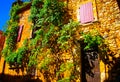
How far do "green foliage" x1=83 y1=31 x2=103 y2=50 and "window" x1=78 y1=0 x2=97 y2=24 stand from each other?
1326 millimetres

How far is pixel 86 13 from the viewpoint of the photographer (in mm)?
A: 11266

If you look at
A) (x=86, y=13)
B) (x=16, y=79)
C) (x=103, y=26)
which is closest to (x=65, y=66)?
(x=103, y=26)

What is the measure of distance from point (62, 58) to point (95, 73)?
207cm

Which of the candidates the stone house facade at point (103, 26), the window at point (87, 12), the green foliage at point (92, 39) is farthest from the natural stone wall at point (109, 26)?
the green foliage at point (92, 39)

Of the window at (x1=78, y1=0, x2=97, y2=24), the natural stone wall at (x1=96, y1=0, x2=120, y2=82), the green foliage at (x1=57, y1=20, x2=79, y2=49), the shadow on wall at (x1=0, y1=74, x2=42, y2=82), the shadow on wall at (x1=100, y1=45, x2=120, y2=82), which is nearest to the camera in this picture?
the shadow on wall at (x1=100, y1=45, x2=120, y2=82)

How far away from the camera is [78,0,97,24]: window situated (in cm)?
1086

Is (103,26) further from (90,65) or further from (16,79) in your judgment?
(16,79)

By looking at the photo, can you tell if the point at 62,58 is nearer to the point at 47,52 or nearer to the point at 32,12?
the point at 47,52

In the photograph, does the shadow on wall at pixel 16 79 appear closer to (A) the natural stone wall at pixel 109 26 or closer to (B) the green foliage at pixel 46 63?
(B) the green foliage at pixel 46 63

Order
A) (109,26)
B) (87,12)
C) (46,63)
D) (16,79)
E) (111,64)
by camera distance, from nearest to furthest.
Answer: (111,64) → (109,26) → (46,63) → (87,12) → (16,79)

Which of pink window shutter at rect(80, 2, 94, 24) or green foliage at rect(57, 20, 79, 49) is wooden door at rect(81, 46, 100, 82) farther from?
pink window shutter at rect(80, 2, 94, 24)

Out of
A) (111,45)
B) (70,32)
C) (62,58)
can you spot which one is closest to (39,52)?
(62,58)

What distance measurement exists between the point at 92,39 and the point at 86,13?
94.6 inches

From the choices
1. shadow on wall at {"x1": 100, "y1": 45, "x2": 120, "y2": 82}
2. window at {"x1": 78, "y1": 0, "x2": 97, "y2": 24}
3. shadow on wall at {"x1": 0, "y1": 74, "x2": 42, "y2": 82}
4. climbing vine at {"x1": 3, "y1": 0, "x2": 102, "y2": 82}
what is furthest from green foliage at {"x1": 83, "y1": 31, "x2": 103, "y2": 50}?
shadow on wall at {"x1": 0, "y1": 74, "x2": 42, "y2": 82}
